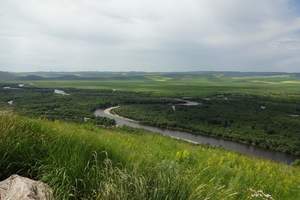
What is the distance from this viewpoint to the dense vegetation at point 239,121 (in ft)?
227

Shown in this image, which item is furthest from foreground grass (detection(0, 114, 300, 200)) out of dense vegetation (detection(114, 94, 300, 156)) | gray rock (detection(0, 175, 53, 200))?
dense vegetation (detection(114, 94, 300, 156))

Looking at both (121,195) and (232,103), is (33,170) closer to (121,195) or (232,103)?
(121,195)

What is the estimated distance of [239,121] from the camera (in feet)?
300

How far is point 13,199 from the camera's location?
4.00m

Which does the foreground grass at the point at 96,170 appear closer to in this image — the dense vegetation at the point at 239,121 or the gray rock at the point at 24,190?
the gray rock at the point at 24,190

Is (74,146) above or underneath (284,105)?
above

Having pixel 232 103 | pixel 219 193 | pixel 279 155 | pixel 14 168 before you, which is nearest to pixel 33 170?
pixel 14 168

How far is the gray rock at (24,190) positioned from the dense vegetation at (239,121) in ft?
196

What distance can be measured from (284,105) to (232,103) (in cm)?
1683

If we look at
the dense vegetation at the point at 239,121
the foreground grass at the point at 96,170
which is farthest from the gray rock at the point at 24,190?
the dense vegetation at the point at 239,121

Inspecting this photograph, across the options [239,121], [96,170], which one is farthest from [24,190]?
[239,121]

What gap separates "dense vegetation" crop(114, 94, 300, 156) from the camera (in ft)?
227

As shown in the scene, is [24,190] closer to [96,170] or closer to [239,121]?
[96,170]

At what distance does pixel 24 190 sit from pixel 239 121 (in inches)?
3555
